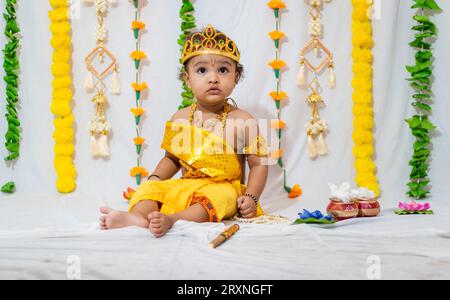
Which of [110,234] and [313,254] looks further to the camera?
[110,234]

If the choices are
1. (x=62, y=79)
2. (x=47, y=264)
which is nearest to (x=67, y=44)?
(x=62, y=79)

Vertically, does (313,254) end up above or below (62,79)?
below

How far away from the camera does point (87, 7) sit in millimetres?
2350

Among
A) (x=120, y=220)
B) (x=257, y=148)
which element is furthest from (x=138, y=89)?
(x=120, y=220)

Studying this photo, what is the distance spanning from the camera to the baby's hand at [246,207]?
180 cm

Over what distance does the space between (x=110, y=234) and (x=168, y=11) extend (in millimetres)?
1219

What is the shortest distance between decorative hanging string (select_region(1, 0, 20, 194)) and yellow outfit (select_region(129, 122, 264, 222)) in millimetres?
794

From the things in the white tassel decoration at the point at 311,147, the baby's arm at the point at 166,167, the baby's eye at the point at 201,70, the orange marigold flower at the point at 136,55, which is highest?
the orange marigold flower at the point at 136,55

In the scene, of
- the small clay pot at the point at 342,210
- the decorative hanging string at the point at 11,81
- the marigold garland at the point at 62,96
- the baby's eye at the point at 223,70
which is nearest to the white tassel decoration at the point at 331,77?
the baby's eye at the point at 223,70

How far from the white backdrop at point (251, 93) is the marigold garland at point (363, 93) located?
46 millimetres

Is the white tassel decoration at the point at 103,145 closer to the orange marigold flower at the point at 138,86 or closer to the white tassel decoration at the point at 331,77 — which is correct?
the orange marigold flower at the point at 138,86

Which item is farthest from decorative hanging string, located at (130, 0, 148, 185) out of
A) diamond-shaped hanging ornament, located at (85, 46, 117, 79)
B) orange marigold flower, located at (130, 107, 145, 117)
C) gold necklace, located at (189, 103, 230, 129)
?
gold necklace, located at (189, 103, 230, 129)

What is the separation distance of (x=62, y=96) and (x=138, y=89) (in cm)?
34
